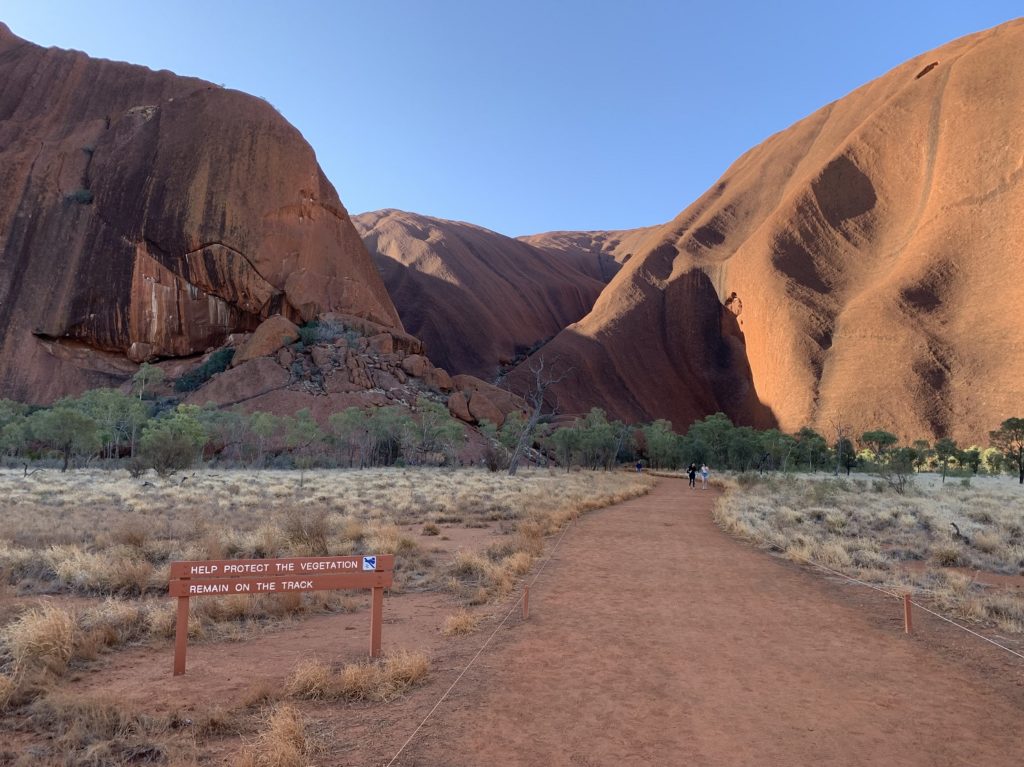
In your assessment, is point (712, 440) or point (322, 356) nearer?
point (322, 356)

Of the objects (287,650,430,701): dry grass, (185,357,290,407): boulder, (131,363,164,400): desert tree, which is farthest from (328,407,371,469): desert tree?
(287,650,430,701): dry grass

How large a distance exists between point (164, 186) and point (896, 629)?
211 feet

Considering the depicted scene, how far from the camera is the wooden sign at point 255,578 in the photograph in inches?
197

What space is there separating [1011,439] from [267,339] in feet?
188

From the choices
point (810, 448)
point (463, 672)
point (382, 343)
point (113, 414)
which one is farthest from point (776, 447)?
point (463, 672)

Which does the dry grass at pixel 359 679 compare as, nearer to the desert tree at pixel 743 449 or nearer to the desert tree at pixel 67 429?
the desert tree at pixel 67 429

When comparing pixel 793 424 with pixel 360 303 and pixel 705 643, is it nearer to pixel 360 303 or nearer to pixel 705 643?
pixel 360 303

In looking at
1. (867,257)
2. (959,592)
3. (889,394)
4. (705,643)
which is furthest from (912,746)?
(867,257)

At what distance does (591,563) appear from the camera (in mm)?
10320

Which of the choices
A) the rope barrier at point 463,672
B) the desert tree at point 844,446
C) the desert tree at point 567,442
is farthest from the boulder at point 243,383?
the desert tree at point 844,446

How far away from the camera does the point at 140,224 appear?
55000 mm

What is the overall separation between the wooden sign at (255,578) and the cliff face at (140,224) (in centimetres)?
5534

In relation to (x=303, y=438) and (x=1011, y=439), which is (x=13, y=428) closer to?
(x=303, y=438)

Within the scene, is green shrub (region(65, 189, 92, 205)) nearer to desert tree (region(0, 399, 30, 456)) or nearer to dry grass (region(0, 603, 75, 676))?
desert tree (region(0, 399, 30, 456))
